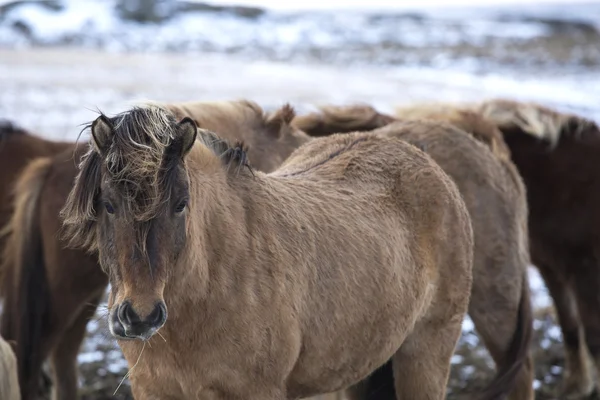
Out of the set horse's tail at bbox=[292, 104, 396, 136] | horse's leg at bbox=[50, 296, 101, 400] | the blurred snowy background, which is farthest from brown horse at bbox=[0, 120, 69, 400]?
horse's tail at bbox=[292, 104, 396, 136]

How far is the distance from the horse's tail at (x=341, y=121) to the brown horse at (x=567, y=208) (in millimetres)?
842

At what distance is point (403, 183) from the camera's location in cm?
362

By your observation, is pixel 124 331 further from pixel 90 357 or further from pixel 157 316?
pixel 90 357

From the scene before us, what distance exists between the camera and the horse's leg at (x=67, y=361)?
495 cm

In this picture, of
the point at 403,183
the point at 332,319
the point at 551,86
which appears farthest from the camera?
the point at 551,86

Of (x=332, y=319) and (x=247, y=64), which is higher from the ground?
(x=332, y=319)

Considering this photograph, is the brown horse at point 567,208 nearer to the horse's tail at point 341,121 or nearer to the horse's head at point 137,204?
the horse's tail at point 341,121

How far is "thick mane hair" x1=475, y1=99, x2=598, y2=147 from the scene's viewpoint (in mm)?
5672

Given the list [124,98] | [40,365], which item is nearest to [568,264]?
[40,365]

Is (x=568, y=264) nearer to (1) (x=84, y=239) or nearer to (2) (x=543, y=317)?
(2) (x=543, y=317)

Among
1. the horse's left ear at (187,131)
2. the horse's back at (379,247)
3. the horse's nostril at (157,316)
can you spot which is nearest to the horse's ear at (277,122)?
the horse's back at (379,247)

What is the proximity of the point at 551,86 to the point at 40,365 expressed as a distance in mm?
15208

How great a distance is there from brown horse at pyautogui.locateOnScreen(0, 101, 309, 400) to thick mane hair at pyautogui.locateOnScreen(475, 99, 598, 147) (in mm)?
1644

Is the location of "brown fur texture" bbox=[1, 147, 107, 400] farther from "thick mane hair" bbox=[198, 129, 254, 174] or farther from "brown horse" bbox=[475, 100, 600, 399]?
"brown horse" bbox=[475, 100, 600, 399]
